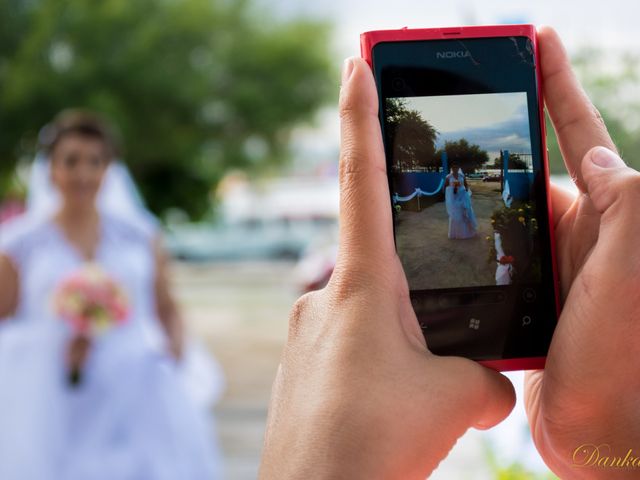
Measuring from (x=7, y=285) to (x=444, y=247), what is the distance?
3420mm

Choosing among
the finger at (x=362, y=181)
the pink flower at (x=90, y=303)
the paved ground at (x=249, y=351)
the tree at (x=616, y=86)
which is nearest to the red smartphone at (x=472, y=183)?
the finger at (x=362, y=181)

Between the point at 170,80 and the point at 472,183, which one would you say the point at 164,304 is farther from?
the point at 170,80

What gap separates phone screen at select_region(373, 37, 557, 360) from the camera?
3.75 ft

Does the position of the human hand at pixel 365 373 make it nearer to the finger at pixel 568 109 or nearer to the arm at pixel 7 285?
the finger at pixel 568 109

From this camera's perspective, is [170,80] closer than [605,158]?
No

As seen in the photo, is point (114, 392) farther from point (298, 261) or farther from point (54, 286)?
point (298, 261)

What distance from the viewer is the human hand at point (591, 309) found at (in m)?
0.98

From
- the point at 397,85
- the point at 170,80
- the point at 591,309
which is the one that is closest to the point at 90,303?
the point at 397,85

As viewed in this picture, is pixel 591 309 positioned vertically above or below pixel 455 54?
below

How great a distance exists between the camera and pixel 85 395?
411 cm

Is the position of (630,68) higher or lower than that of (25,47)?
lower

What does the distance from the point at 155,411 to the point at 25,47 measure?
25.2 feet

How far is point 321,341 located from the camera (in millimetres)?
992

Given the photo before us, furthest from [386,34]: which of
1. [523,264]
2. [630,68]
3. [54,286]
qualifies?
[54,286]
